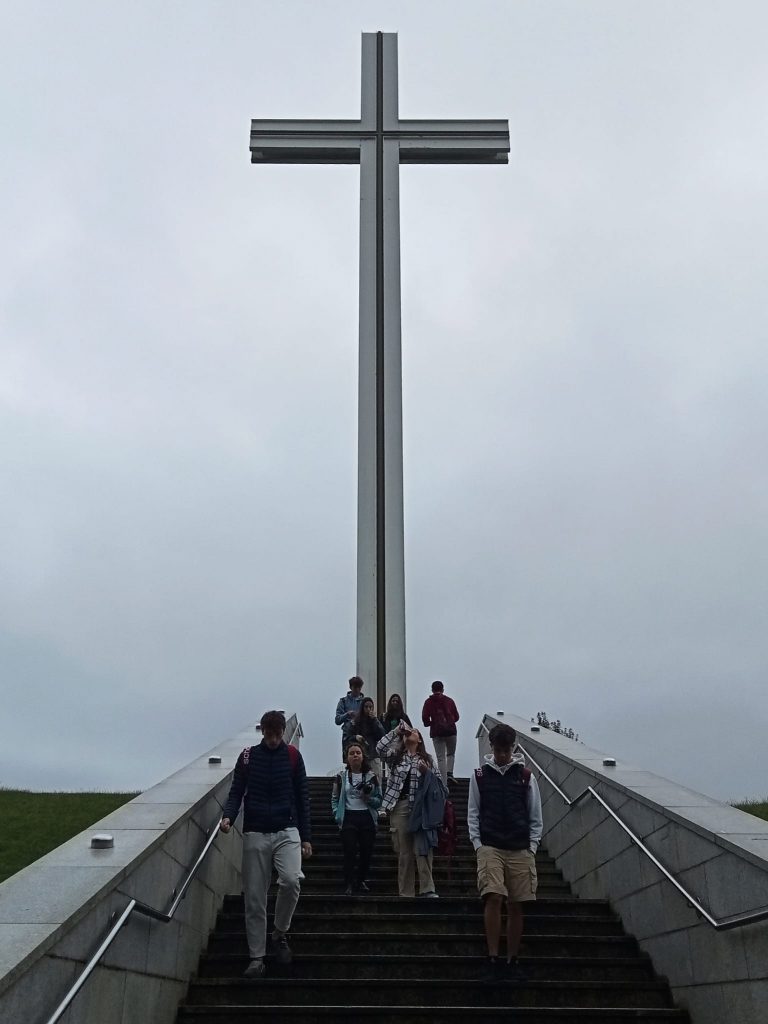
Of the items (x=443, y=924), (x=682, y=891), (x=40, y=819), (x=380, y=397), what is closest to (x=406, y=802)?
(x=443, y=924)

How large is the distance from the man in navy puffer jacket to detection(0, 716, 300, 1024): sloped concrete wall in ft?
1.19

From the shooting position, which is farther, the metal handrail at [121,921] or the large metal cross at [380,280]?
the large metal cross at [380,280]

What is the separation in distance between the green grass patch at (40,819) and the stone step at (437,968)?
2518mm

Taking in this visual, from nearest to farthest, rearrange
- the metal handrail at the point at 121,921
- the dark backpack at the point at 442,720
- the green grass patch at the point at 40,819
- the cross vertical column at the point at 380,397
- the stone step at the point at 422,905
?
the metal handrail at the point at 121,921 < the stone step at the point at 422,905 < the green grass patch at the point at 40,819 < the dark backpack at the point at 442,720 < the cross vertical column at the point at 380,397

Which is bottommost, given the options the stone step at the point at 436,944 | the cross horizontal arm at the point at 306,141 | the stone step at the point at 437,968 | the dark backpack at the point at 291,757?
the stone step at the point at 437,968

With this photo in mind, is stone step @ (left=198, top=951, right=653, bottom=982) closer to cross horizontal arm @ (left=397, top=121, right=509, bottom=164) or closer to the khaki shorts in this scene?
the khaki shorts

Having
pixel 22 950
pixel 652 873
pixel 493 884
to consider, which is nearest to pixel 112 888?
pixel 22 950

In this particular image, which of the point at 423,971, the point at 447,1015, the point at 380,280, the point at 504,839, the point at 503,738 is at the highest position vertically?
the point at 380,280

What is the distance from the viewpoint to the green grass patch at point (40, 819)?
8.16 meters

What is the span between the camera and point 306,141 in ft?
53.1

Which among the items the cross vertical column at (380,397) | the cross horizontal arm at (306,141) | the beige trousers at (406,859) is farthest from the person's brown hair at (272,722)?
the cross horizontal arm at (306,141)

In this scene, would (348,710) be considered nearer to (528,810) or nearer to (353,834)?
(353,834)

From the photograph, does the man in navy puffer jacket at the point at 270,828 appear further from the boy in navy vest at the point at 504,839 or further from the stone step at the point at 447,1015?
the boy in navy vest at the point at 504,839

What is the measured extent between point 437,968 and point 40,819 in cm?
475
